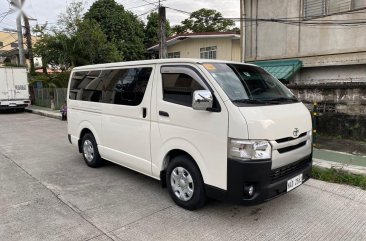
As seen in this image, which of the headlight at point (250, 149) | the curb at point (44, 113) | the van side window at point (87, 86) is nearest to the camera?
the headlight at point (250, 149)

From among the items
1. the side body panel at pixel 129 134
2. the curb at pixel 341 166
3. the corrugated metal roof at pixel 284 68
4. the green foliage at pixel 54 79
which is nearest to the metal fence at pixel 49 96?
the green foliage at pixel 54 79

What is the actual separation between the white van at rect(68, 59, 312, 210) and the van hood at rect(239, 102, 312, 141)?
11 mm

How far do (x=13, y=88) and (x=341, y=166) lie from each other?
18708mm

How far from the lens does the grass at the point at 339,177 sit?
486 centimetres

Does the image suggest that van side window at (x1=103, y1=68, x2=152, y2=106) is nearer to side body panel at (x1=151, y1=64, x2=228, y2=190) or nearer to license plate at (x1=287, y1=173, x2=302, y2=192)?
side body panel at (x1=151, y1=64, x2=228, y2=190)

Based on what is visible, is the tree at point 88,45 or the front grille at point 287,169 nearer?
the front grille at point 287,169

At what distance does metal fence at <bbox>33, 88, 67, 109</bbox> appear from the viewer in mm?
18422

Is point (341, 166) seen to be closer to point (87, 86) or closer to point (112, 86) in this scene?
point (112, 86)

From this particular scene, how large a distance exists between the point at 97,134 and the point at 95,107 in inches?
19.8

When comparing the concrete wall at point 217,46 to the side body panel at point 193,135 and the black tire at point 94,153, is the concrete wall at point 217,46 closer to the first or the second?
the black tire at point 94,153

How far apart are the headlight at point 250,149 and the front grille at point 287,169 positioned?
0.89 feet

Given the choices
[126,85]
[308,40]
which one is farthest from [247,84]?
[308,40]

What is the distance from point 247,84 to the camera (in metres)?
3.92

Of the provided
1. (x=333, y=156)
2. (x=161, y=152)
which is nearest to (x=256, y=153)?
(x=161, y=152)
